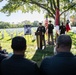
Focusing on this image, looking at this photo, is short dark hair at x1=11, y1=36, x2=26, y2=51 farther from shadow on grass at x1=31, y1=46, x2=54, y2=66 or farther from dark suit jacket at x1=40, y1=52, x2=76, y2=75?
shadow on grass at x1=31, y1=46, x2=54, y2=66

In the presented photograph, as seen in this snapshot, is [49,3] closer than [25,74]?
No

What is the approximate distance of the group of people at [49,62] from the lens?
398 centimetres

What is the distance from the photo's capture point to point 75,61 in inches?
157

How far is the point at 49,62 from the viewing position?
13.3 feet

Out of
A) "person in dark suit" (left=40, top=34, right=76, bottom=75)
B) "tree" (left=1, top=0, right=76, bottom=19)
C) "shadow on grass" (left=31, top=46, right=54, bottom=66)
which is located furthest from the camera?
"tree" (left=1, top=0, right=76, bottom=19)

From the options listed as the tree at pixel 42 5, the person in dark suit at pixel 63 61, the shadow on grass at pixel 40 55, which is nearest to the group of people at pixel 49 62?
the person in dark suit at pixel 63 61

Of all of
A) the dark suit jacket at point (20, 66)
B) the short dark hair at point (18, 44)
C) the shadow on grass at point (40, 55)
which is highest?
the short dark hair at point (18, 44)

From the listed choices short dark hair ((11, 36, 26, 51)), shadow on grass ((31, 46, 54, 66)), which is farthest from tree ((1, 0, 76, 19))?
short dark hair ((11, 36, 26, 51))

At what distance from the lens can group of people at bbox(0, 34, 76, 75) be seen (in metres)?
3.98

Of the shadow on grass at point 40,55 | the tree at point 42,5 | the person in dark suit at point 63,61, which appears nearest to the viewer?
the person in dark suit at point 63,61

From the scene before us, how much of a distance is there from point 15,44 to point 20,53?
142mm

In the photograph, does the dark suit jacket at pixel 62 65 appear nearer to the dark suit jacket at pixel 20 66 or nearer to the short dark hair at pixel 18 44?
the dark suit jacket at pixel 20 66

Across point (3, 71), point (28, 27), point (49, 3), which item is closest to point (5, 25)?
point (49, 3)

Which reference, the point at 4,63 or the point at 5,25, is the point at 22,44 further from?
the point at 5,25
